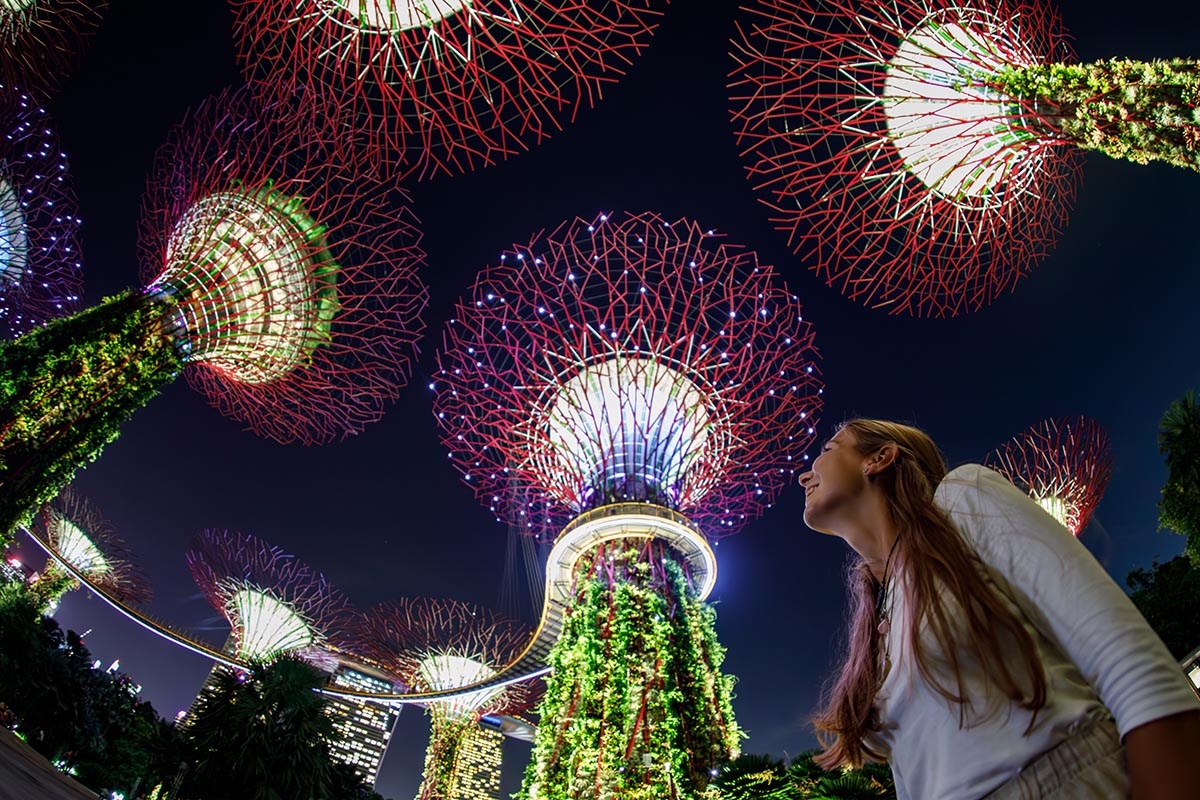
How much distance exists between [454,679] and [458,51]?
3234cm

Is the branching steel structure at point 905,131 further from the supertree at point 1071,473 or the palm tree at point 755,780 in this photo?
the supertree at point 1071,473

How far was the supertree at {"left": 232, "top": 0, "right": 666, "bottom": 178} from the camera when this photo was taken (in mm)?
11359

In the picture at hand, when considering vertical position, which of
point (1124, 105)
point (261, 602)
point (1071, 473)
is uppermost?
point (1071, 473)

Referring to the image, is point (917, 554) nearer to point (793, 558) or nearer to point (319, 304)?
point (319, 304)

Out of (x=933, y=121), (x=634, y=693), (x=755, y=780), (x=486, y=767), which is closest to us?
(x=755, y=780)

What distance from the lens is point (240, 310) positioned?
18578 millimetres

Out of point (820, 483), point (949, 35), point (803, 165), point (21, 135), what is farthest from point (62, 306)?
point (820, 483)

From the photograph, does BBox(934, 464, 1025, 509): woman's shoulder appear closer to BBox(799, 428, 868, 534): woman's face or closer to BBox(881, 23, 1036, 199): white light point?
BBox(799, 428, 868, 534): woman's face

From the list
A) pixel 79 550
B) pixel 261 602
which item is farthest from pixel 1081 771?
pixel 79 550

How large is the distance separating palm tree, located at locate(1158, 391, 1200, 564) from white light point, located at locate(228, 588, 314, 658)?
1414 inches

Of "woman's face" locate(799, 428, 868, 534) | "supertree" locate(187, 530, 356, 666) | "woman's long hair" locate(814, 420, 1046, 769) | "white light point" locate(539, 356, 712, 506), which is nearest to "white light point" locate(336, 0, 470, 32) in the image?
"white light point" locate(539, 356, 712, 506)

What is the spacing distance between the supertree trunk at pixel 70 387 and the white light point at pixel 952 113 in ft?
57.9

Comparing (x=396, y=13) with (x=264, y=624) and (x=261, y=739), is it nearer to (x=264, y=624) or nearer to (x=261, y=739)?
(x=261, y=739)

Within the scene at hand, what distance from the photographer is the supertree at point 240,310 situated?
14820 millimetres
